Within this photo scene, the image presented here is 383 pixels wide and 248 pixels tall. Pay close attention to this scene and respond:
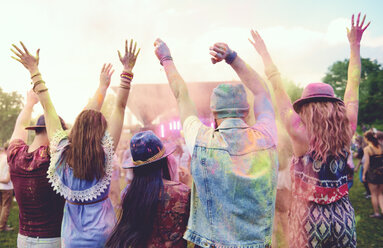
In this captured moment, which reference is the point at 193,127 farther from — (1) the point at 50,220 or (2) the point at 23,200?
(2) the point at 23,200

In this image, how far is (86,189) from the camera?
6.26ft

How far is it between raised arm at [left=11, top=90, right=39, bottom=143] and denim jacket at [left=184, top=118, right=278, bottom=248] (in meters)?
1.79

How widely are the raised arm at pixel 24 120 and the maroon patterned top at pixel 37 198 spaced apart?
0.33m

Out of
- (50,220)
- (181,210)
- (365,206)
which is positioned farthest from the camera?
(365,206)

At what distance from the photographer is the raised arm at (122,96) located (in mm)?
2121

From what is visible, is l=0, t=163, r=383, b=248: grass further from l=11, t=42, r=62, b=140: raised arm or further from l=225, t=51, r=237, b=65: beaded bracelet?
l=225, t=51, r=237, b=65: beaded bracelet

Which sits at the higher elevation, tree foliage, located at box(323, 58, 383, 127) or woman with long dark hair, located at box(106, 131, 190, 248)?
tree foliage, located at box(323, 58, 383, 127)

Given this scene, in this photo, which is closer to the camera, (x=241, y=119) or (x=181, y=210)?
(x=241, y=119)

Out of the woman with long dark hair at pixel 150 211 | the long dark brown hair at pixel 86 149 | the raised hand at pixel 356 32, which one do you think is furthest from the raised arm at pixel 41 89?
the raised hand at pixel 356 32

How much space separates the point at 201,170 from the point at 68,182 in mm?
1047

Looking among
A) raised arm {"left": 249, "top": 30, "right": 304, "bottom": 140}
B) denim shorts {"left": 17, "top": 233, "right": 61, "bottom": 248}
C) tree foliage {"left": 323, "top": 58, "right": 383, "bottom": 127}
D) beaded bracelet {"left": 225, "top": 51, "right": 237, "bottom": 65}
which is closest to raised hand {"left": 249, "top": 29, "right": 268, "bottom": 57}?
raised arm {"left": 249, "top": 30, "right": 304, "bottom": 140}

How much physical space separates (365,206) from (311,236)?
634 centimetres

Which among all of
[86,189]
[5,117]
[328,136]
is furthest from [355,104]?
[5,117]

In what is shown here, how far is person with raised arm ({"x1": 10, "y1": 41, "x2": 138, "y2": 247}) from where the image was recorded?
1.88 m
